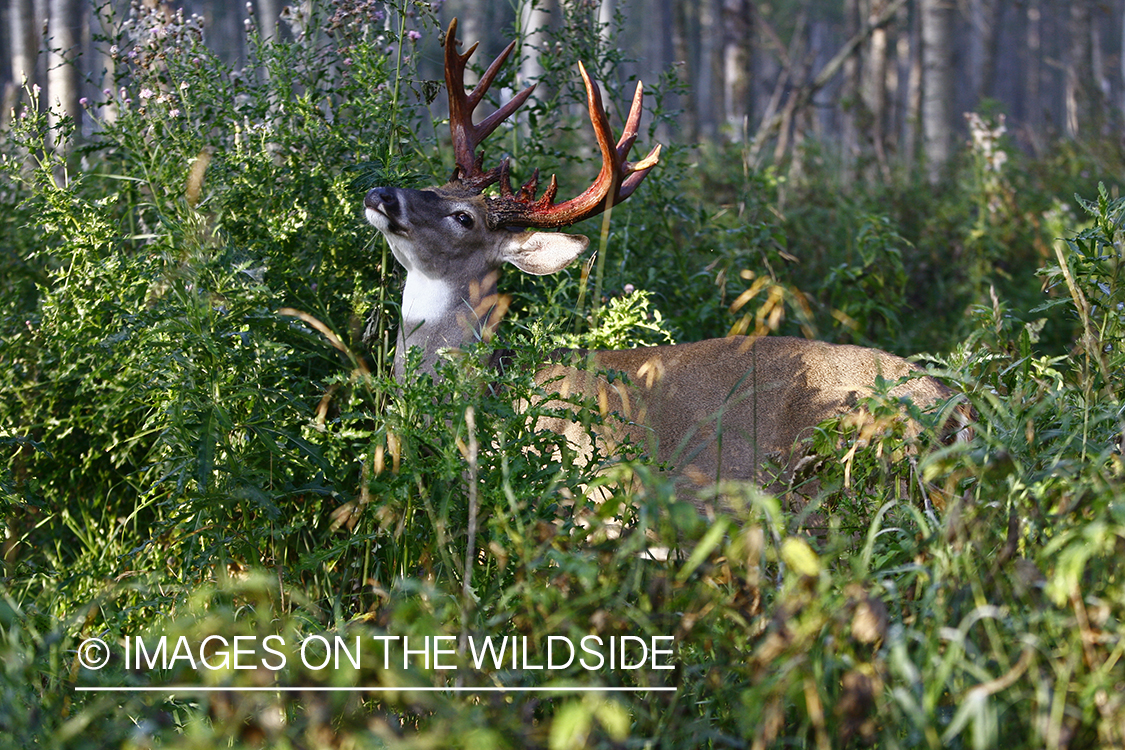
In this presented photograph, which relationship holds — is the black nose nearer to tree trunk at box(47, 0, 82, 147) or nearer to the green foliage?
the green foliage

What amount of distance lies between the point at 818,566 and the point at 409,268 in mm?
2764

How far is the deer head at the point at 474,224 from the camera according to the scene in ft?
13.8

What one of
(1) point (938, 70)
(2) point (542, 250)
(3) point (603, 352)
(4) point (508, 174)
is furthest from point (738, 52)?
(3) point (603, 352)

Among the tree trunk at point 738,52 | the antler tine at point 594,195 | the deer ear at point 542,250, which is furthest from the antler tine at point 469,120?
the tree trunk at point 738,52

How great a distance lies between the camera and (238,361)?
3.16m

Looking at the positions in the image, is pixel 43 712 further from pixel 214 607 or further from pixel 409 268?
pixel 409 268

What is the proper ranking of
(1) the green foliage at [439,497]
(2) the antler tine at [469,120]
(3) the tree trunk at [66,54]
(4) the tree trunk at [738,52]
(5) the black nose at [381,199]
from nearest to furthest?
(1) the green foliage at [439,497]
(5) the black nose at [381,199]
(2) the antler tine at [469,120]
(3) the tree trunk at [66,54]
(4) the tree trunk at [738,52]

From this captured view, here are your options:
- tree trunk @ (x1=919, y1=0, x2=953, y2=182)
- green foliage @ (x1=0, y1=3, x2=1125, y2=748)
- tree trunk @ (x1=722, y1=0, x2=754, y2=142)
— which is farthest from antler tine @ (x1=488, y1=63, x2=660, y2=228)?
tree trunk @ (x1=919, y1=0, x2=953, y2=182)

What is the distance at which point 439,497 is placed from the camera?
2.81m

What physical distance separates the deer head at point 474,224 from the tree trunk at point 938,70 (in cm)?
708

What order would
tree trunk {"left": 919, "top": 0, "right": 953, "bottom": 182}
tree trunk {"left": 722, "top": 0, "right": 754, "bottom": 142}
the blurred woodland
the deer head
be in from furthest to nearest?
tree trunk {"left": 919, "top": 0, "right": 953, "bottom": 182} < tree trunk {"left": 722, "top": 0, "right": 754, "bottom": 142} < the blurred woodland < the deer head

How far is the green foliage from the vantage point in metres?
1.91

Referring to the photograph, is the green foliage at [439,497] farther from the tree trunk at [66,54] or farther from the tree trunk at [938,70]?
the tree trunk at [938,70]

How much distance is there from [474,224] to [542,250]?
0.30 meters
